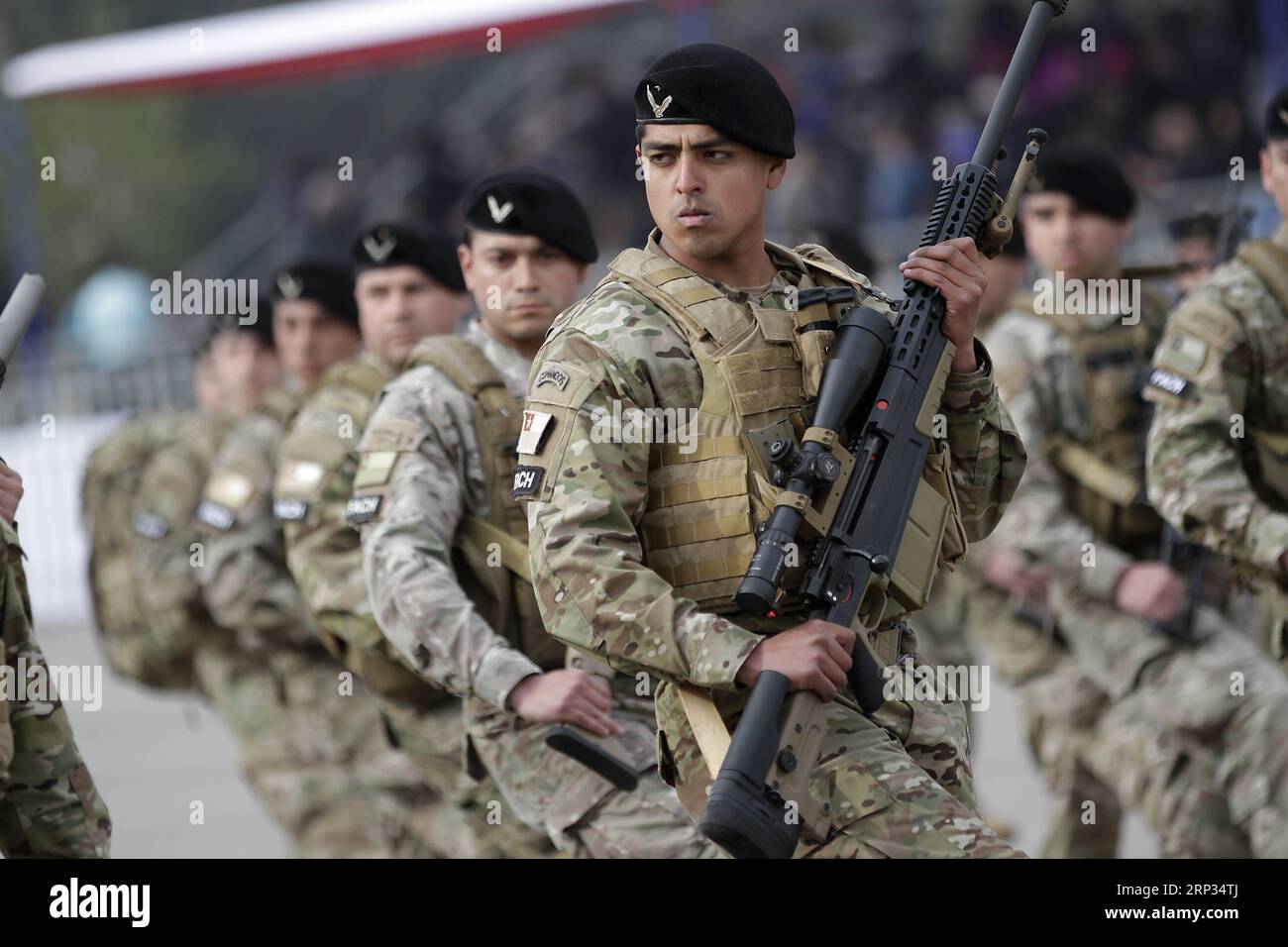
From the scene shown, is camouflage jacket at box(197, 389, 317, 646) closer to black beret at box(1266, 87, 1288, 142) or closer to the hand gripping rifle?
black beret at box(1266, 87, 1288, 142)

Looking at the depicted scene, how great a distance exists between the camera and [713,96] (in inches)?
173

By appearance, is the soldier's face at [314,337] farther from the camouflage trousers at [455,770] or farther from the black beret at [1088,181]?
the black beret at [1088,181]

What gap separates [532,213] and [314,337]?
2909 mm

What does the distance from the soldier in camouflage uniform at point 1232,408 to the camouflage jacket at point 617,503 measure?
2.06 metres

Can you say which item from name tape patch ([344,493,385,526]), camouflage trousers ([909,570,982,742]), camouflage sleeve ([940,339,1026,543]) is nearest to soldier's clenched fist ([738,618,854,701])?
camouflage sleeve ([940,339,1026,543])

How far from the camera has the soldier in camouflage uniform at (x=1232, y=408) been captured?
6453mm

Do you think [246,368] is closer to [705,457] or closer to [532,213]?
[532,213]

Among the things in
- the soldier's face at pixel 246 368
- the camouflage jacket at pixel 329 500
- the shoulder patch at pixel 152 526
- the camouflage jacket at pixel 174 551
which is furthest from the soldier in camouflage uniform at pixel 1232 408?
the soldier's face at pixel 246 368

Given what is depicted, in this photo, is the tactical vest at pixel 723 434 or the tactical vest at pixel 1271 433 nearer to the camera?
the tactical vest at pixel 723 434

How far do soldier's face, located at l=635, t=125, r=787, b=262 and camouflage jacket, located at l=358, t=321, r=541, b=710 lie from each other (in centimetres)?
136

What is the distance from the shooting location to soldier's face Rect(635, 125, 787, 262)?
443cm

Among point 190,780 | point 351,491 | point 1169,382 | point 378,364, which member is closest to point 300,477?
point 351,491

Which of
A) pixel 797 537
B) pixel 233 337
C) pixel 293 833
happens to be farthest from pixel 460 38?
pixel 797 537
